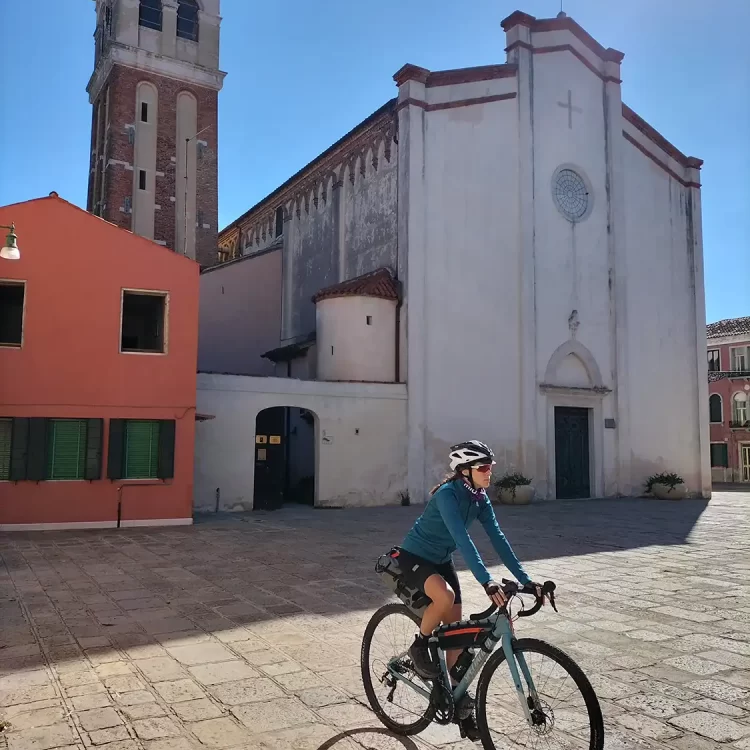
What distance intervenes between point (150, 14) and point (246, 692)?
101ft

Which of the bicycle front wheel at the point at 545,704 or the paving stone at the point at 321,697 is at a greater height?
the bicycle front wheel at the point at 545,704

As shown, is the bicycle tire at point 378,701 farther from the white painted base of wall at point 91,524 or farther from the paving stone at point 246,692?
the white painted base of wall at point 91,524

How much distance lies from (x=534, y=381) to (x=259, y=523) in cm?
1056

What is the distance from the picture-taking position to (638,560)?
10625mm

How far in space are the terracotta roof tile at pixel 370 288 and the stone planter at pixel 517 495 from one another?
6.52 metres

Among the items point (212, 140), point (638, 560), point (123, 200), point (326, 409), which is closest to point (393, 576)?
point (638, 560)

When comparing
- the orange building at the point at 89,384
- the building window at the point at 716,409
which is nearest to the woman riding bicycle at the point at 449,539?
the orange building at the point at 89,384

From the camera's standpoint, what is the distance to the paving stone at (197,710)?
4.37 metres

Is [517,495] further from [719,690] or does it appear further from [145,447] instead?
[719,690]

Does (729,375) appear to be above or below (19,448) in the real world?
above

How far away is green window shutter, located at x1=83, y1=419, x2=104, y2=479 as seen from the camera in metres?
14.1

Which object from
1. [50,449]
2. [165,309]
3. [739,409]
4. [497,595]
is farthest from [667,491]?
[739,409]

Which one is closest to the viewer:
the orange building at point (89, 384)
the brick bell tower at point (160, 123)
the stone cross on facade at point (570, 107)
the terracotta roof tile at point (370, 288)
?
the orange building at point (89, 384)

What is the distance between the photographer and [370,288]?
20.4 m
